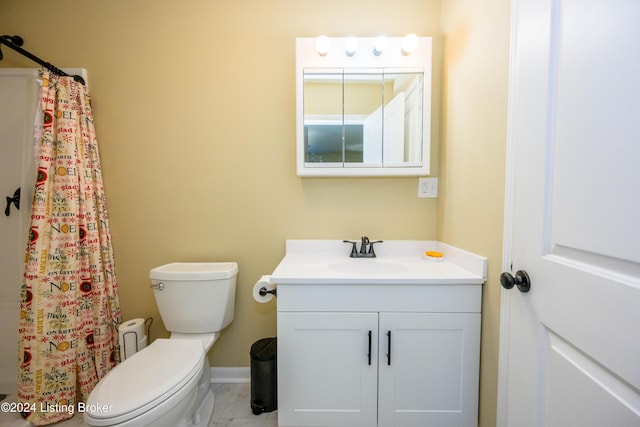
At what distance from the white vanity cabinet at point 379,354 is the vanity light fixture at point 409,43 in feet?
4.08

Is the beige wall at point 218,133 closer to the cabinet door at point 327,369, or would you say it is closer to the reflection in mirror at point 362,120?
the reflection in mirror at point 362,120

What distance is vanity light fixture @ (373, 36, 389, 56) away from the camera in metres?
1.30

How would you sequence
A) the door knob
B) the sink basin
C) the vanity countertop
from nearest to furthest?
the door knob
the vanity countertop
the sink basin

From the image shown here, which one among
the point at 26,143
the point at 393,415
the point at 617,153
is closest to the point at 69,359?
the point at 26,143

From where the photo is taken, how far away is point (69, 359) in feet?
4.12

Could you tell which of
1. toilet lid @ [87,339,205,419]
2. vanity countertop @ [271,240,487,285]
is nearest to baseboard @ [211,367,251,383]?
toilet lid @ [87,339,205,419]

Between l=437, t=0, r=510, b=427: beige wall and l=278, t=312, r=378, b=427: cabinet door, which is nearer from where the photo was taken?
l=437, t=0, r=510, b=427: beige wall

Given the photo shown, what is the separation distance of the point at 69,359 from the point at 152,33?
6.11 ft

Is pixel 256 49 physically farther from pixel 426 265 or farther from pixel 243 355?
pixel 243 355

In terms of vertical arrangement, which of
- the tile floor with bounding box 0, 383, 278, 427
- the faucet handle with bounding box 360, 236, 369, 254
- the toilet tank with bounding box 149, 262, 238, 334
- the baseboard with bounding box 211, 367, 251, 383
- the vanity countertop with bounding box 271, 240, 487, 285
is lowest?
the tile floor with bounding box 0, 383, 278, 427

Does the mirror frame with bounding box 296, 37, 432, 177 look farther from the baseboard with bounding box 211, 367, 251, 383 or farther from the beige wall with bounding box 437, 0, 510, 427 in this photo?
the baseboard with bounding box 211, 367, 251, 383

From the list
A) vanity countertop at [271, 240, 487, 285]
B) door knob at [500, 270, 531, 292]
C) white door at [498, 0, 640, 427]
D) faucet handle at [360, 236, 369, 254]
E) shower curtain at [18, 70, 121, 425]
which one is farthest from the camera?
faucet handle at [360, 236, 369, 254]

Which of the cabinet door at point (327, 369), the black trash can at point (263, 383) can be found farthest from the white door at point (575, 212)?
the black trash can at point (263, 383)

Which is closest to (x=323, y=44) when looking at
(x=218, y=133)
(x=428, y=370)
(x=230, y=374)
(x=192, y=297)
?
(x=218, y=133)
